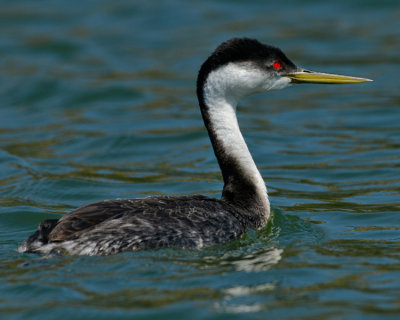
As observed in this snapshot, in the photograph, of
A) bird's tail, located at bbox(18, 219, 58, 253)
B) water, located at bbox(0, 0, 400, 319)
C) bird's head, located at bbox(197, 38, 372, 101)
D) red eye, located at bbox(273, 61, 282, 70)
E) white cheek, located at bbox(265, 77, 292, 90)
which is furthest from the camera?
white cheek, located at bbox(265, 77, 292, 90)

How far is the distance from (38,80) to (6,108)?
4.30 feet

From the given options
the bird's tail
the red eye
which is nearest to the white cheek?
the red eye

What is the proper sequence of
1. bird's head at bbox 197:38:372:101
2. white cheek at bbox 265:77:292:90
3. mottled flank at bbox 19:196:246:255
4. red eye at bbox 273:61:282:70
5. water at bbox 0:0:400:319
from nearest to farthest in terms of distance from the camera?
water at bbox 0:0:400:319 → mottled flank at bbox 19:196:246:255 → bird's head at bbox 197:38:372:101 → red eye at bbox 273:61:282:70 → white cheek at bbox 265:77:292:90

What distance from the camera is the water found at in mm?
6680

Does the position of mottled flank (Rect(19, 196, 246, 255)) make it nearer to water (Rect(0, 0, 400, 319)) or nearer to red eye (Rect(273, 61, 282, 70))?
water (Rect(0, 0, 400, 319))

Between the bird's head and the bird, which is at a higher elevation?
the bird's head

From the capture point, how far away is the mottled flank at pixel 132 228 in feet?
23.9

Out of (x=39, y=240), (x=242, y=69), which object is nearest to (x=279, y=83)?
(x=242, y=69)

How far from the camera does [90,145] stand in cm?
1321

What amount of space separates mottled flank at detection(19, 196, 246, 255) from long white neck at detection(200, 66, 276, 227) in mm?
678

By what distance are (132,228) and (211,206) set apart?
38.3 inches

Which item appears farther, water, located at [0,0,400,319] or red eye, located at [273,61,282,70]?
red eye, located at [273,61,282,70]

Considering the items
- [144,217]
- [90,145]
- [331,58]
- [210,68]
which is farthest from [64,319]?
[331,58]

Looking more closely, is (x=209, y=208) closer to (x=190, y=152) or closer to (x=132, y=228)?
(x=132, y=228)
